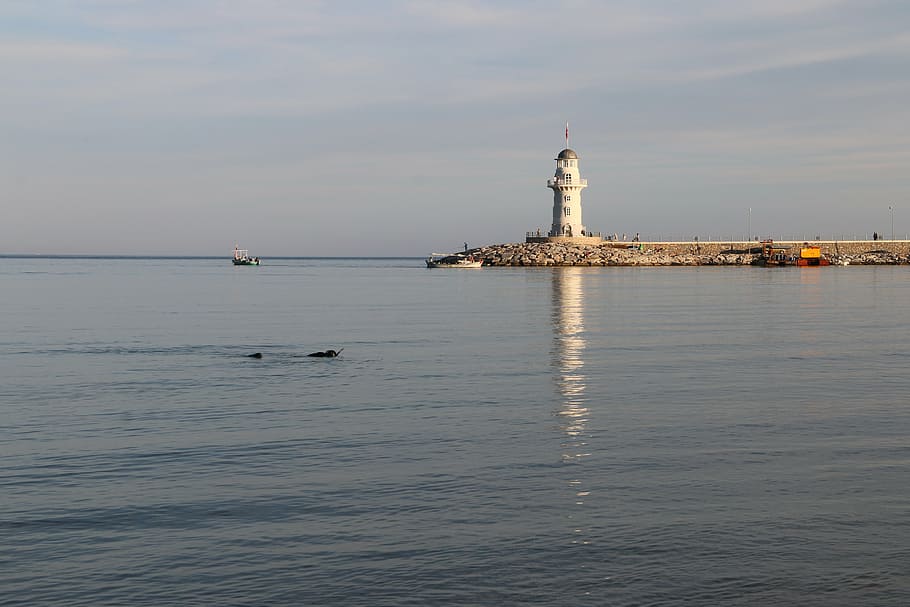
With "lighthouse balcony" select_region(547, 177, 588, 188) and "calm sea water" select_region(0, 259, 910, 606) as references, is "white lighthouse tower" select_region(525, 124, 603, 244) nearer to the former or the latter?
"lighthouse balcony" select_region(547, 177, 588, 188)

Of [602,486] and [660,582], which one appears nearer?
[660,582]

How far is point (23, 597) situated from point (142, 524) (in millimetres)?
3208

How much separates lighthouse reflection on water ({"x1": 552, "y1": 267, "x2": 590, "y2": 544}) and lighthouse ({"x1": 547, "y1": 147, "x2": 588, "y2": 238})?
117354 millimetres

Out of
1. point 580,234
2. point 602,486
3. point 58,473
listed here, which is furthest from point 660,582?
point 580,234

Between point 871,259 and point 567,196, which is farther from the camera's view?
point 871,259

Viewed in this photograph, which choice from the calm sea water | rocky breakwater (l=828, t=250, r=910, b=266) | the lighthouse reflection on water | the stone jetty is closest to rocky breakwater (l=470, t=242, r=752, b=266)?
the stone jetty

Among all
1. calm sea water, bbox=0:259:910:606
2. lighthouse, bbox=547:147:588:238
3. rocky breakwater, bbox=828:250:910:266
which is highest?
lighthouse, bbox=547:147:588:238

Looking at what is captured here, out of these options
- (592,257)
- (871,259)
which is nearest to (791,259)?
(871,259)

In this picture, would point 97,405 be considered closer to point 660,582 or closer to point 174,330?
point 660,582

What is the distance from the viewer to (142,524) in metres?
16.6

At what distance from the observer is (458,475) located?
19.8 meters

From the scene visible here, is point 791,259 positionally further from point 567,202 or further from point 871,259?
point 567,202

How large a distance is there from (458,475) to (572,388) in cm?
1219

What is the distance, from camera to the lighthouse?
18462 cm
